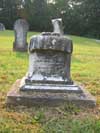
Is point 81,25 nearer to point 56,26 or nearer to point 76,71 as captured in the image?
point 76,71

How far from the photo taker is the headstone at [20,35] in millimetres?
19219

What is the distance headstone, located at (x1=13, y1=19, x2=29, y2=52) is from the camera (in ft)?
63.1

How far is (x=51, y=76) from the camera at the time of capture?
24.7ft

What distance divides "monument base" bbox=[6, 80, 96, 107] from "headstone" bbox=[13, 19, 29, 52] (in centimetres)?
1195

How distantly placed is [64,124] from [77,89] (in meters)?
1.62

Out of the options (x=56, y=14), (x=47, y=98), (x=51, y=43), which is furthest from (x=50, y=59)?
(x=56, y=14)

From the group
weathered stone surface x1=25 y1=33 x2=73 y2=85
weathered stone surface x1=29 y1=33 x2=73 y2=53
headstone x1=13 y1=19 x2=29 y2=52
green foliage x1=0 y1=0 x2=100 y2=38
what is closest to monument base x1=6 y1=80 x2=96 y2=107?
weathered stone surface x1=25 y1=33 x2=73 y2=85

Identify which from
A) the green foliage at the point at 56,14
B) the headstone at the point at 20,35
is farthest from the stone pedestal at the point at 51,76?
the green foliage at the point at 56,14

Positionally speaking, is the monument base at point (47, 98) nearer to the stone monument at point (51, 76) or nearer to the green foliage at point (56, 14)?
the stone monument at point (51, 76)

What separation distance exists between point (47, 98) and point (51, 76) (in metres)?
0.61

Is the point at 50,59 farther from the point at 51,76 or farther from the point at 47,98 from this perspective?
the point at 47,98

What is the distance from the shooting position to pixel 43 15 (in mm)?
48719

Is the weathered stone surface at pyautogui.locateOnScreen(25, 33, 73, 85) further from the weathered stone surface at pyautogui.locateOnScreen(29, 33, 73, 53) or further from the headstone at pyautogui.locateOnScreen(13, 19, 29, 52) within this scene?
the headstone at pyautogui.locateOnScreen(13, 19, 29, 52)

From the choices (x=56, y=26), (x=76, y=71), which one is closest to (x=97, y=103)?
(x=56, y=26)
